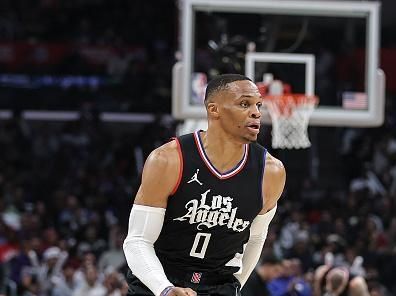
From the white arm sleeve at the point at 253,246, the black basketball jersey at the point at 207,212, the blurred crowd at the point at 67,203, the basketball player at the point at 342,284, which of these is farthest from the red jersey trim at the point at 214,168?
the blurred crowd at the point at 67,203

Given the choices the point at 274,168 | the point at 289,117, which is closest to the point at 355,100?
the point at 289,117

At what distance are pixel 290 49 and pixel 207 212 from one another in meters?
6.18

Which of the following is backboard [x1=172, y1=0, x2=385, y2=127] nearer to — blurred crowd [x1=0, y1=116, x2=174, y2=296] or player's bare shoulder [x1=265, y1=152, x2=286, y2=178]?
blurred crowd [x1=0, y1=116, x2=174, y2=296]

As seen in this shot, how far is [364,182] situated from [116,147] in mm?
4817

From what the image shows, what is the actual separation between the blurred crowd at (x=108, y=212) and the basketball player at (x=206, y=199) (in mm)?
4113

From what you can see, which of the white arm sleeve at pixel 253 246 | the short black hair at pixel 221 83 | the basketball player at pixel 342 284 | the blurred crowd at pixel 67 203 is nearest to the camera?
the short black hair at pixel 221 83

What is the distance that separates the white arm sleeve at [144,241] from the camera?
4.71m

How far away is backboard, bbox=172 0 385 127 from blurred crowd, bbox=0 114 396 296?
1.80 m

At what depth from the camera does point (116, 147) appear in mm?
19297

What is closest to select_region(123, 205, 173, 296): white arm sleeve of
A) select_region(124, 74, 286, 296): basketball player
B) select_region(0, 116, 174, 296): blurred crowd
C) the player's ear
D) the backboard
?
select_region(124, 74, 286, 296): basketball player

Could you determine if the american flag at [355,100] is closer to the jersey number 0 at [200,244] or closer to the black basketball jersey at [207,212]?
the black basketball jersey at [207,212]

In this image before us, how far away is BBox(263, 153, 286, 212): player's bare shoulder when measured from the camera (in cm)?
498

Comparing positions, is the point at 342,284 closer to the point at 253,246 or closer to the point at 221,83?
the point at 253,246

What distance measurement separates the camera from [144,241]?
480 cm
